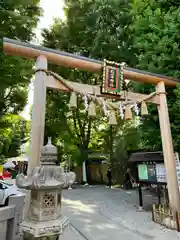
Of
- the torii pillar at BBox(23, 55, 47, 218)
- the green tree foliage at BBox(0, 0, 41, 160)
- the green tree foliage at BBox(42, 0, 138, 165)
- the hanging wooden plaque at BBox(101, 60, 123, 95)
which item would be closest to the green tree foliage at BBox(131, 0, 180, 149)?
the hanging wooden plaque at BBox(101, 60, 123, 95)

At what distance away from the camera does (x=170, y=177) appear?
6434mm

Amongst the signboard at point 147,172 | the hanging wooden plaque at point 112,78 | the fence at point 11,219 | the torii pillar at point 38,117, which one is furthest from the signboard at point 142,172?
the fence at point 11,219

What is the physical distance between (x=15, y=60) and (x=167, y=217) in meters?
8.20

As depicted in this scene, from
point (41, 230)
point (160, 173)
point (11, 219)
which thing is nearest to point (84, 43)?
point (160, 173)

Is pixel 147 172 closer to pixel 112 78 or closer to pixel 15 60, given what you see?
pixel 112 78

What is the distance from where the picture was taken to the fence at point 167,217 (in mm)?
5738

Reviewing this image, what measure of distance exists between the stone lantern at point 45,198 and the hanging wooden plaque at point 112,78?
3.62 metres

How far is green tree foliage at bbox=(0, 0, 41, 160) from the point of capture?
26.8ft

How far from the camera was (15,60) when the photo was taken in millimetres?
8633

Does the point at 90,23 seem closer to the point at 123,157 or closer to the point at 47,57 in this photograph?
the point at 47,57

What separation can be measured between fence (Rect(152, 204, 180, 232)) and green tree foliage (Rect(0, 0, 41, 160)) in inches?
279

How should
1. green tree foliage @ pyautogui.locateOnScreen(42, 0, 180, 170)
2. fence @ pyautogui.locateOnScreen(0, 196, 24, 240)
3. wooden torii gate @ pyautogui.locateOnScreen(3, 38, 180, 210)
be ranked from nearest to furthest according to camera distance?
fence @ pyautogui.locateOnScreen(0, 196, 24, 240) < wooden torii gate @ pyautogui.locateOnScreen(3, 38, 180, 210) < green tree foliage @ pyautogui.locateOnScreen(42, 0, 180, 170)

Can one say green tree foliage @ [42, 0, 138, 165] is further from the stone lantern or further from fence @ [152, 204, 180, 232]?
the stone lantern

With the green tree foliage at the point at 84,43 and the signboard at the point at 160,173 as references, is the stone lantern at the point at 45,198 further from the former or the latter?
the green tree foliage at the point at 84,43
